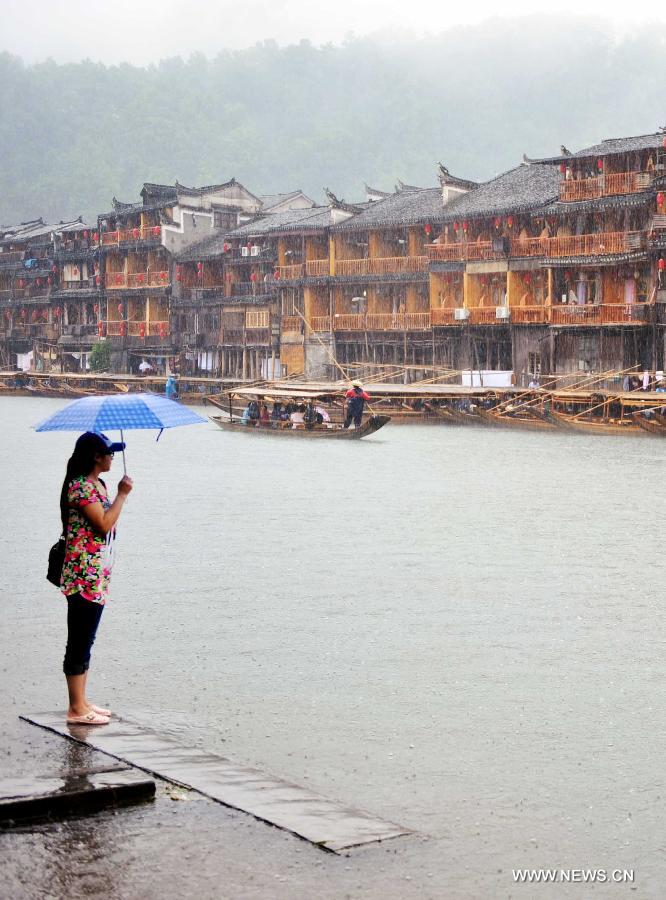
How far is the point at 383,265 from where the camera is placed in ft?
201

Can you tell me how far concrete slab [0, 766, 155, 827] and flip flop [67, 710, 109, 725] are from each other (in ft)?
3.51

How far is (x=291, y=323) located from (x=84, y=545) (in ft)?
192

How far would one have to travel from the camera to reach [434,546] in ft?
57.0

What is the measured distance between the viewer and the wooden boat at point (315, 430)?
4144cm

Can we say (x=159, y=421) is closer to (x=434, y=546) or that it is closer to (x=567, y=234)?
(x=434, y=546)

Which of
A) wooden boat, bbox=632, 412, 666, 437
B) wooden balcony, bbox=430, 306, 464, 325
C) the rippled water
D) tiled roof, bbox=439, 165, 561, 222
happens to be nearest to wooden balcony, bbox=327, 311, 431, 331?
wooden balcony, bbox=430, 306, 464, 325

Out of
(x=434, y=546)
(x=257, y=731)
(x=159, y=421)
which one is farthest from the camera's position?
(x=434, y=546)

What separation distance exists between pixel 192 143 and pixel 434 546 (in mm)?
119453

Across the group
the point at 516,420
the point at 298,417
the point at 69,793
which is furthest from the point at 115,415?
the point at 516,420

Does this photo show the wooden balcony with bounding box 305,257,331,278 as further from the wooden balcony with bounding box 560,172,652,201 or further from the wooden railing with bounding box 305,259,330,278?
the wooden balcony with bounding box 560,172,652,201

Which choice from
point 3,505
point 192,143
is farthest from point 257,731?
point 192,143

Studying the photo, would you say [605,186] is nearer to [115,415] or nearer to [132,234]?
[132,234]

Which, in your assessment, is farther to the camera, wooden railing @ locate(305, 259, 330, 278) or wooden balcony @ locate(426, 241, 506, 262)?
wooden railing @ locate(305, 259, 330, 278)

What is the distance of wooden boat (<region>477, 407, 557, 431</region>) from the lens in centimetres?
4544
